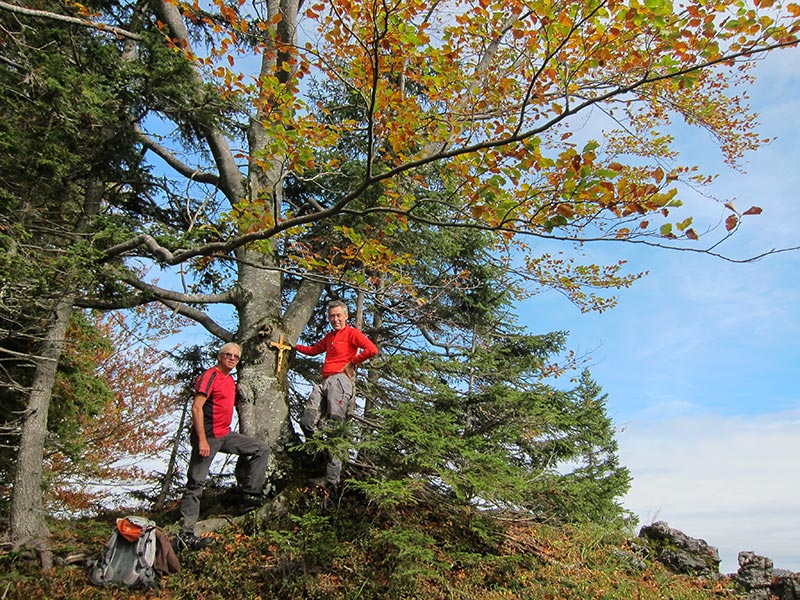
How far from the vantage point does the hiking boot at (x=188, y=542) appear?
229 inches

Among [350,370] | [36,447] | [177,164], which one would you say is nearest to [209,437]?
[350,370]

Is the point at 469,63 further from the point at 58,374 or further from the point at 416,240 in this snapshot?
the point at 58,374

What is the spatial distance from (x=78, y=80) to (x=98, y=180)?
1.74 m

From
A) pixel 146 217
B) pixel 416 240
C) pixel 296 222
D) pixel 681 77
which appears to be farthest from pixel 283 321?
pixel 681 77

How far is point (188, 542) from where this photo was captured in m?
5.83

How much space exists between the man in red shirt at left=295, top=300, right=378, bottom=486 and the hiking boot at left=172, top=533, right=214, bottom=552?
1.46 meters

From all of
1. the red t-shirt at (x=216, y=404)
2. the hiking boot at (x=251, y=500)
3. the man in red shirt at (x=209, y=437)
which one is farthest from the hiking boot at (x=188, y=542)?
the red t-shirt at (x=216, y=404)

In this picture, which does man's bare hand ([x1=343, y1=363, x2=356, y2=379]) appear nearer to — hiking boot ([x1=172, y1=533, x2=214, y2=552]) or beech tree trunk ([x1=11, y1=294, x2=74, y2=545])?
hiking boot ([x1=172, y1=533, x2=214, y2=552])

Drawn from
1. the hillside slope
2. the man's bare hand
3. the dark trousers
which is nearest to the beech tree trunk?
the hillside slope

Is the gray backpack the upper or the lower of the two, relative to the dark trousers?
lower

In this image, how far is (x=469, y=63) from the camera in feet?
29.7

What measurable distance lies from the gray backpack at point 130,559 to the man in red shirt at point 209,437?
446 mm

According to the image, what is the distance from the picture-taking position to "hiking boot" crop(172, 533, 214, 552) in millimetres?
5824

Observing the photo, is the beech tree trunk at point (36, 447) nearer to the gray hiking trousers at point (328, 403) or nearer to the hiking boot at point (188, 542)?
the hiking boot at point (188, 542)
